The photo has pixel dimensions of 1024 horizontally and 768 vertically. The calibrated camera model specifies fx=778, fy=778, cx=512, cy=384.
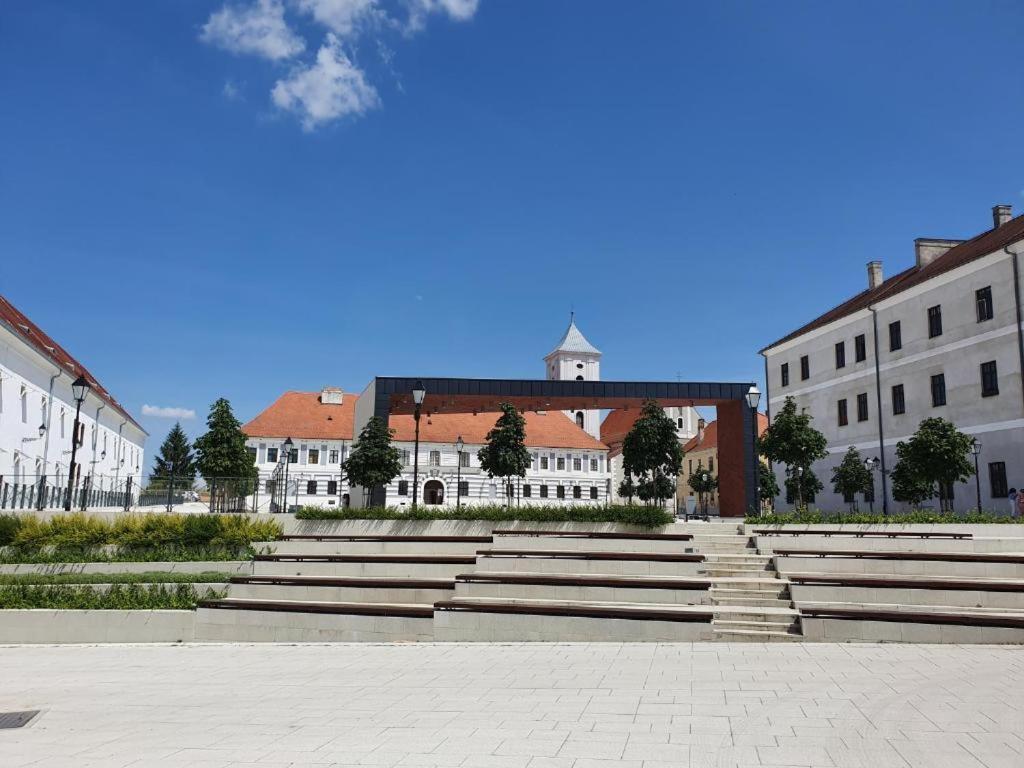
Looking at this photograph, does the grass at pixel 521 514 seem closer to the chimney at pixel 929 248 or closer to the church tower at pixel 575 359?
the chimney at pixel 929 248

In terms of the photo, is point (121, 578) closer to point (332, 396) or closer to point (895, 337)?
point (895, 337)

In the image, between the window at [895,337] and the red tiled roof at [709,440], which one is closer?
the window at [895,337]

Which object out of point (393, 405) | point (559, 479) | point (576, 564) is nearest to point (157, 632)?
point (576, 564)

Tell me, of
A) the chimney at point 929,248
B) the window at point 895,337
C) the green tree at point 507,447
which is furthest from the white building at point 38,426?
the chimney at point 929,248

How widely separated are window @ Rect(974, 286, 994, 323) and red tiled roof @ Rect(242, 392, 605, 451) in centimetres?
3680

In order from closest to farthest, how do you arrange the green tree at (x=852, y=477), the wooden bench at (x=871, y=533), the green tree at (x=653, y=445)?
1. the wooden bench at (x=871, y=533)
2. the green tree at (x=653, y=445)
3. the green tree at (x=852, y=477)

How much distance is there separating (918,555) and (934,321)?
24.7 meters

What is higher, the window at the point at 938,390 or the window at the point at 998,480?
the window at the point at 938,390

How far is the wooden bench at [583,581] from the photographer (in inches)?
598

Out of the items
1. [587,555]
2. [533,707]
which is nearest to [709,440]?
[587,555]

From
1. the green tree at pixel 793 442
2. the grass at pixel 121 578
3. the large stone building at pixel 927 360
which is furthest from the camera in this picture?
the large stone building at pixel 927 360

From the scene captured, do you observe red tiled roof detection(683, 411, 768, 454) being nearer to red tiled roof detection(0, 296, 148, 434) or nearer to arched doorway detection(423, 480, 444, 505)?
arched doorway detection(423, 480, 444, 505)

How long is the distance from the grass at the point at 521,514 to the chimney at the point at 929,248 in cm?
2911

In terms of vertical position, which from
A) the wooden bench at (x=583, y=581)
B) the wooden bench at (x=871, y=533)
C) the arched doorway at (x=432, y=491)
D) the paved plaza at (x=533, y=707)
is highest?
the arched doorway at (x=432, y=491)
